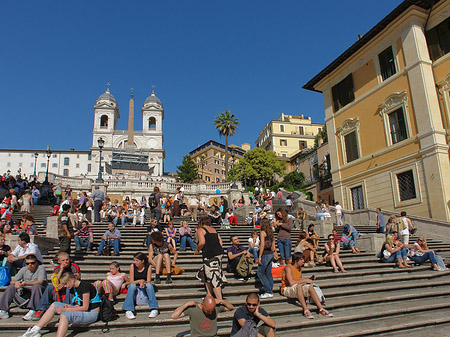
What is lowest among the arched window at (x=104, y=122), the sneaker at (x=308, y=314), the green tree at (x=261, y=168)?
the sneaker at (x=308, y=314)

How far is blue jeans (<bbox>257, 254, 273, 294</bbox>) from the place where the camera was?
7.63 meters

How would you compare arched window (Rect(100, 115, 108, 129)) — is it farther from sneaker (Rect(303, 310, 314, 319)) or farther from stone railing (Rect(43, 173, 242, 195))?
sneaker (Rect(303, 310, 314, 319))

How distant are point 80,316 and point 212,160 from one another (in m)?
91.5

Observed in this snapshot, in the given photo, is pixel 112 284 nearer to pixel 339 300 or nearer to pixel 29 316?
pixel 29 316

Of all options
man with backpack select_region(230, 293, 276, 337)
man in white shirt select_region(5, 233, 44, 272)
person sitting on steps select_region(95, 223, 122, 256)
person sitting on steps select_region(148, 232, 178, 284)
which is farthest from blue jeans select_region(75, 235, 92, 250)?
man with backpack select_region(230, 293, 276, 337)

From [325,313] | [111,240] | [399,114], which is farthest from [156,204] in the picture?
[399,114]

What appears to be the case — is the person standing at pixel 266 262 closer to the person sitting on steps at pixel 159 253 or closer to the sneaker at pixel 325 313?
the sneaker at pixel 325 313

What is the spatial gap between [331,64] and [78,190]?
26115mm

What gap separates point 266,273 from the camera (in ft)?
25.4

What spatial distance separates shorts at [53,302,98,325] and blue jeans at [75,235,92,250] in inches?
191

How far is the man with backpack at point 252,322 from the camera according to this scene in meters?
5.18

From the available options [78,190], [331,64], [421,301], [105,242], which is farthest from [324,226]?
[78,190]

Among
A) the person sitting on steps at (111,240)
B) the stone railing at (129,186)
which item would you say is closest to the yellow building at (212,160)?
the stone railing at (129,186)

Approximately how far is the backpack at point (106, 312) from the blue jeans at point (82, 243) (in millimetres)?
4745
